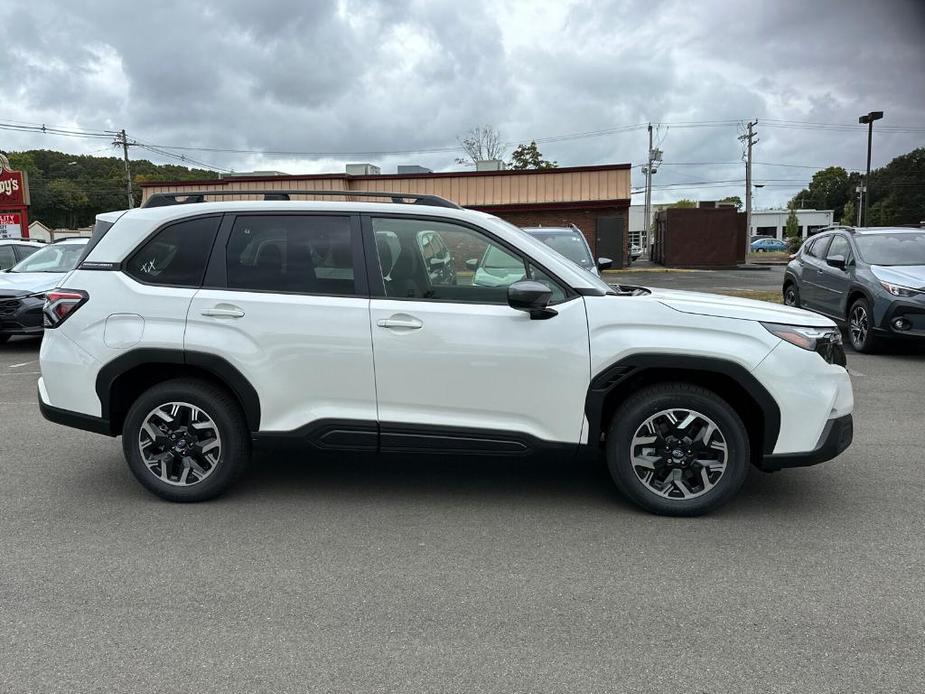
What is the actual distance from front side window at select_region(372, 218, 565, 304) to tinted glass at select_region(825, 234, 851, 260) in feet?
26.2

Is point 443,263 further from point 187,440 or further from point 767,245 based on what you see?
point 767,245

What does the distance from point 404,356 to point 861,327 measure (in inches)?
317

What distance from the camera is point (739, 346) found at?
4051 mm

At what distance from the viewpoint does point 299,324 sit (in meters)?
4.25

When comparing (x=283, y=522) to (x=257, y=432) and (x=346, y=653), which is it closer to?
(x=257, y=432)

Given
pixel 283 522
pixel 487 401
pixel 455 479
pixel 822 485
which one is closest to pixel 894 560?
pixel 822 485

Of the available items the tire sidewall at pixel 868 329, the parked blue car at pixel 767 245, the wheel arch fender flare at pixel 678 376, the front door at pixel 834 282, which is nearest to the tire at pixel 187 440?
the wheel arch fender flare at pixel 678 376

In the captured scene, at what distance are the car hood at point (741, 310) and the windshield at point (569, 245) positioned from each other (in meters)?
5.79

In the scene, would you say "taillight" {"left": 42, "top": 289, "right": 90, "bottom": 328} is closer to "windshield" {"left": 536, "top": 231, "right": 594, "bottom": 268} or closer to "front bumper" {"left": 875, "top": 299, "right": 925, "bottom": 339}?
"windshield" {"left": 536, "top": 231, "right": 594, "bottom": 268}

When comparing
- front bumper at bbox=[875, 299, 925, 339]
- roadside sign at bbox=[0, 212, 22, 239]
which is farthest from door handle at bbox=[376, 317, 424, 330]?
roadside sign at bbox=[0, 212, 22, 239]

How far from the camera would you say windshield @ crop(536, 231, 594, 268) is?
10375mm

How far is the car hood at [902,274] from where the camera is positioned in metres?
9.20

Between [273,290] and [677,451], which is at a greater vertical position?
[273,290]

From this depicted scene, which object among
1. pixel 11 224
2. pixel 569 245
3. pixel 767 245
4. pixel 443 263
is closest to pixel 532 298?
pixel 443 263
